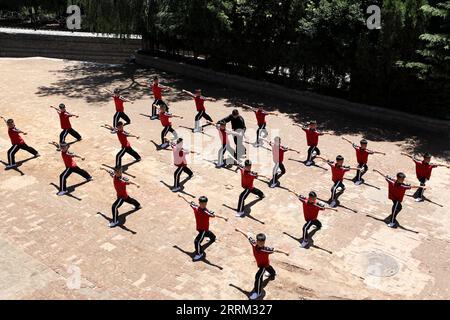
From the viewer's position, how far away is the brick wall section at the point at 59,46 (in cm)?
2988

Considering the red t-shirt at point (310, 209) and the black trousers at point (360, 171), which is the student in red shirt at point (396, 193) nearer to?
the black trousers at point (360, 171)

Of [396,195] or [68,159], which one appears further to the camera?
[68,159]

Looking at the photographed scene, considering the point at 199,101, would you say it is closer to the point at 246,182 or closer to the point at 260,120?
the point at 260,120

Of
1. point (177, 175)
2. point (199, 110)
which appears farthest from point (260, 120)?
point (177, 175)

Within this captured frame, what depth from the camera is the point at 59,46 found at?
30.0 metres

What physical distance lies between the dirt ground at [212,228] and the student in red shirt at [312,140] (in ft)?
1.39

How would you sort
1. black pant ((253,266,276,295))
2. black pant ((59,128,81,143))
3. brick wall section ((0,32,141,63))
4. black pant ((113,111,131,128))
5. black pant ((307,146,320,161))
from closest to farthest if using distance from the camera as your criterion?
black pant ((253,266,276,295)), black pant ((307,146,320,161)), black pant ((59,128,81,143)), black pant ((113,111,131,128)), brick wall section ((0,32,141,63))

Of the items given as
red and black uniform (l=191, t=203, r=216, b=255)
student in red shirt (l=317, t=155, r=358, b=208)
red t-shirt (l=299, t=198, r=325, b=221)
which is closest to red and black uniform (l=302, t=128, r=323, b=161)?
student in red shirt (l=317, t=155, r=358, b=208)

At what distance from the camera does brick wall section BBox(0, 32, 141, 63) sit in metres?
29.9

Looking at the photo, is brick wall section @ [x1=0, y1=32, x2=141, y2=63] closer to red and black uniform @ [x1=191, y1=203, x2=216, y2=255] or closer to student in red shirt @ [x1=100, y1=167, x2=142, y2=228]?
student in red shirt @ [x1=100, y1=167, x2=142, y2=228]

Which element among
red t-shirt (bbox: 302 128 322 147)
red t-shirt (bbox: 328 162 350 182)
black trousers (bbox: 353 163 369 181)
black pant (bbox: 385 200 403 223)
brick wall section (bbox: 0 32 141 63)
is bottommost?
black pant (bbox: 385 200 403 223)

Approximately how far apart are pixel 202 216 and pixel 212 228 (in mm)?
1612

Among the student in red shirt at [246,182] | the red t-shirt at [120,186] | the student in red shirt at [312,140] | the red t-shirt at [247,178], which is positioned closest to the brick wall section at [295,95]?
the student in red shirt at [312,140]

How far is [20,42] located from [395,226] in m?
26.6
